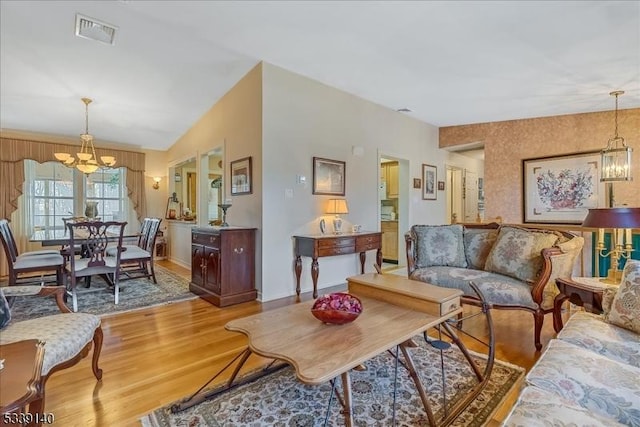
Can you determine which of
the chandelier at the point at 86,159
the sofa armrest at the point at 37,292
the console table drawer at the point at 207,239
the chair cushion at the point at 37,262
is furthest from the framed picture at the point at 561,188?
the chair cushion at the point at 37,262

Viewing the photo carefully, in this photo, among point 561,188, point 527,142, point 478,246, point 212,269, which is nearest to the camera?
point 478,246

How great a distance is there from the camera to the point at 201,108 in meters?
4.99

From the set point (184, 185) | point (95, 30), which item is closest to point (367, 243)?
point (95, 30)

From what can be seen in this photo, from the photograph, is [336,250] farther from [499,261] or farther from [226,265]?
[499,261]

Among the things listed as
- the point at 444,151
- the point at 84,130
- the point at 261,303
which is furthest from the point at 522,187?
the point at 84,130

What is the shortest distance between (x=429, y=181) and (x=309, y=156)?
2.96 metres

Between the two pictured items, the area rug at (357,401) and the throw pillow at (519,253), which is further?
the throw pillow at (519,253)

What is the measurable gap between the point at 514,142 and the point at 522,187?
761 mm

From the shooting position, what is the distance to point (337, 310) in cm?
162

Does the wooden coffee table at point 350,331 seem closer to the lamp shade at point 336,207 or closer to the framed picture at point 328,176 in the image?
the lamp shade at point 336,207

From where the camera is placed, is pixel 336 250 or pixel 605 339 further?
pixel 336 250

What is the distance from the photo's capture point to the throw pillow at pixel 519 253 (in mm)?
2676

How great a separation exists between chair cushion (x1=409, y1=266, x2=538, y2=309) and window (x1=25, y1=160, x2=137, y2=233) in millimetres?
6007

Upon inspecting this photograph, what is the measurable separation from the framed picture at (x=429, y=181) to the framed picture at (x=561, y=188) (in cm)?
148
